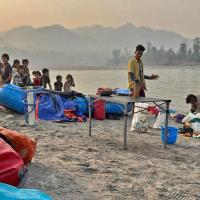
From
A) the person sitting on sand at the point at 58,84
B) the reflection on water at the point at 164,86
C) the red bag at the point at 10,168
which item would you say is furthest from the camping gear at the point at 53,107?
the reflection on water at the point at 164,86

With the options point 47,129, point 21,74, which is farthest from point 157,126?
point 21,74

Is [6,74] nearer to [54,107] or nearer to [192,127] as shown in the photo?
[54,107]

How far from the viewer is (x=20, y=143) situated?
5086 mm

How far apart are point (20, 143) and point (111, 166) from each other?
145 cm

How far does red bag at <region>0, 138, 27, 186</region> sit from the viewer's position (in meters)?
4.15

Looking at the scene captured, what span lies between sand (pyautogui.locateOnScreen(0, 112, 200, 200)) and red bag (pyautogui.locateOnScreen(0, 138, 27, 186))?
39 cm

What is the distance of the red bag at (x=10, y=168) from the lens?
4.15m

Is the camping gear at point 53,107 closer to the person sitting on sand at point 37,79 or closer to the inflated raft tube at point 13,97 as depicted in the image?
the inflated raft tube at point 13,97

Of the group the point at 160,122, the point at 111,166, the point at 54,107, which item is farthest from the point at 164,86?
the point at 111,166

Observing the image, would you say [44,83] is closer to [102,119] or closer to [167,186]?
[102,119]

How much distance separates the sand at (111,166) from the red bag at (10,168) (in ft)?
1.26

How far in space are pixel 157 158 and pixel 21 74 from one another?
6559 millimetres

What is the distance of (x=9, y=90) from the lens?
394 inches

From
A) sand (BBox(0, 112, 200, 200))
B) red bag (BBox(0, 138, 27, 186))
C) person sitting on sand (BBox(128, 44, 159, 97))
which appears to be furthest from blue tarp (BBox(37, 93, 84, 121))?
red bag (BBox(0, 138, 27, 186))
